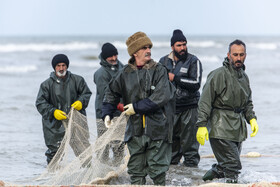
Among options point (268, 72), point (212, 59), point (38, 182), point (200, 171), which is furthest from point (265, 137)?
point (212, 59)

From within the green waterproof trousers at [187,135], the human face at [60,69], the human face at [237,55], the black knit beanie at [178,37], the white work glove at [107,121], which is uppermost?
the black knit beanie at [178,37]

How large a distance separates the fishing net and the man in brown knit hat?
0.95ft

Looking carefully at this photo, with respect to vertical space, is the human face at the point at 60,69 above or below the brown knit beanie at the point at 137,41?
→ below

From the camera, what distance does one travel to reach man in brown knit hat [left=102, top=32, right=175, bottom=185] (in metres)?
5.36

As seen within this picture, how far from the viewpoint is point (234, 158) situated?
19.6 feet

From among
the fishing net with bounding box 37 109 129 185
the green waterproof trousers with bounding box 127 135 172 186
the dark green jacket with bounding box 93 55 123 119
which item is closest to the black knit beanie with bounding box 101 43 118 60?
the dark green jacket with bounding box 93 55 123 119

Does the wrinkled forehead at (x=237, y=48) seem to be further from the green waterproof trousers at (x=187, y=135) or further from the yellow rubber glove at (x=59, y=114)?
the yellow rubber glove at (x=59, y=114)

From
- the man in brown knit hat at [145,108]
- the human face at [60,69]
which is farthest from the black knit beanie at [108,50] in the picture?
the man in brown knit hat at [145,108]

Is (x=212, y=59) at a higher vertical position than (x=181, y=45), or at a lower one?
lower

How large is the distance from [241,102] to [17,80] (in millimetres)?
20323

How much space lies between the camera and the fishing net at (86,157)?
6004 millimetres

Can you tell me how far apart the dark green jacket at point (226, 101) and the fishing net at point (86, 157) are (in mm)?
966

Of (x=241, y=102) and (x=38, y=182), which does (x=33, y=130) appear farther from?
(x=241, y=102)

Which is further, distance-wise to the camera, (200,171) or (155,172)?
(200,171)
